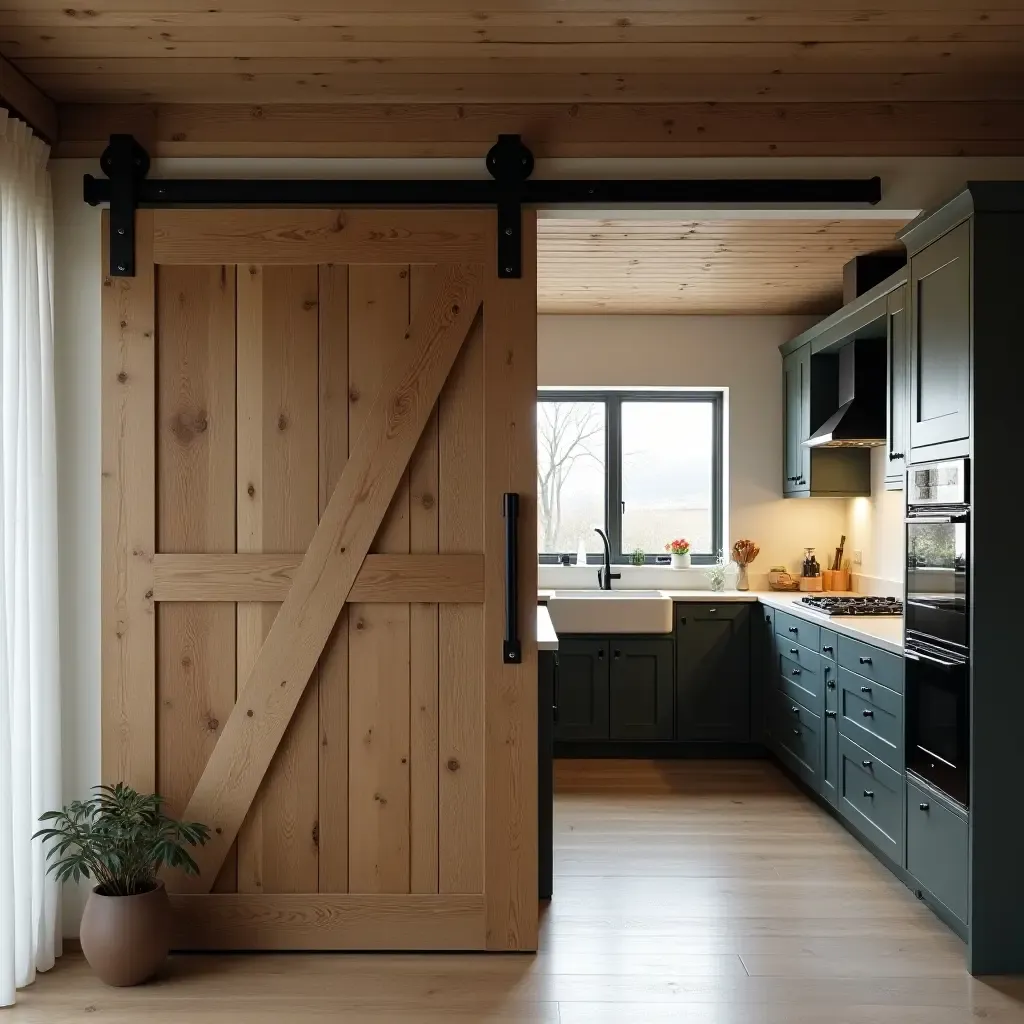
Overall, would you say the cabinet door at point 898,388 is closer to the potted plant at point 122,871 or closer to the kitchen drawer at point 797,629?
the kitchen drawer at point 797,629

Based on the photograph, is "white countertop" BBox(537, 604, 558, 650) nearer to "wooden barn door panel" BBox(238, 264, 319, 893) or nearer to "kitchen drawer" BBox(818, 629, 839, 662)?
"wooden barn door panel" BBox(238, 264, 319, 893)

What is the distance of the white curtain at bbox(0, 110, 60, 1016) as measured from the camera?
2.65 m

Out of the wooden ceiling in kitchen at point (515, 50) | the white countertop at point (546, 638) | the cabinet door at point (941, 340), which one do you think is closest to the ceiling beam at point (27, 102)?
the wooden ceiling in kitchen at point (515, 50)

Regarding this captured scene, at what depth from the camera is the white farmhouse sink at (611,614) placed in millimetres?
5285

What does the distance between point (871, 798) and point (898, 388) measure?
1537mm

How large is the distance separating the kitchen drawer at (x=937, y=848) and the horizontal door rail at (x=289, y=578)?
5.14ft

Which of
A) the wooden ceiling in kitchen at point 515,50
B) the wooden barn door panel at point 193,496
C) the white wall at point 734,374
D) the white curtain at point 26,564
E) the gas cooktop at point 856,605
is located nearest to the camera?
the wooden ceiling in kitchen at point 515,50

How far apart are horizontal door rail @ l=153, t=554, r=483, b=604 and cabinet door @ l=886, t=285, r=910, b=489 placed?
160 centimetres

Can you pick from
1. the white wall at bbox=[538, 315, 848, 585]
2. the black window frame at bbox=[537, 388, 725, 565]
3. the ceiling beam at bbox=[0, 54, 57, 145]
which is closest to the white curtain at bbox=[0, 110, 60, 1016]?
the ceiling beam at bbox=[0, 54, 57, 145]

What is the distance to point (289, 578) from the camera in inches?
118

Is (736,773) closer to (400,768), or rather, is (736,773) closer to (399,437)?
(400,768)

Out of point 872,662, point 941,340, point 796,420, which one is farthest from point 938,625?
point 796,420

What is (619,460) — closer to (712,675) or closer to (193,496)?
(712,675)

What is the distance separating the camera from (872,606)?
4.56 m
